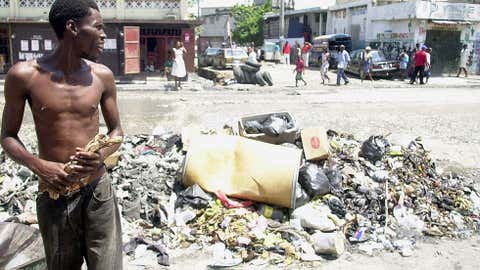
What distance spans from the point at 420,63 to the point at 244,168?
727 inches

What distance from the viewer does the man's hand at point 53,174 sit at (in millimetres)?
2371

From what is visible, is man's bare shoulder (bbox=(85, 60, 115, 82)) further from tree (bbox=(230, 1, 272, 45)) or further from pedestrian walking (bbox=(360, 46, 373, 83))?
tree (bbox=(230, 1, 272, 45))

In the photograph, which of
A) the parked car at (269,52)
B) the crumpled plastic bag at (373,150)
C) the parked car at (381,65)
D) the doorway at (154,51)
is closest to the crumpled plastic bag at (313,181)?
the crumpled plastic bag at (373,150)

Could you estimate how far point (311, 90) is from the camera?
19547mm

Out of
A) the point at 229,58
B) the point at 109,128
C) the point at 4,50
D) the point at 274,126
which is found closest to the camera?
the point at 109,128

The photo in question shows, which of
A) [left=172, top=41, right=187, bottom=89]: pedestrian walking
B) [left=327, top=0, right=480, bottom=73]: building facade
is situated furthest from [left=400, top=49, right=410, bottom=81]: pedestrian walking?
[left=172, top=41, right=187, bottom=89]: pedestrian walking

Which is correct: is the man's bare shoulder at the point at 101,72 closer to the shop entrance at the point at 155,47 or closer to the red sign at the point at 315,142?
the red sign at the point at 315,142

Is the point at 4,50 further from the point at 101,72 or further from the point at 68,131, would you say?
the point at 68,131

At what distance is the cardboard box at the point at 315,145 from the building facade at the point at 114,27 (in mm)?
14013

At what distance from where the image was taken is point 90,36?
248cm

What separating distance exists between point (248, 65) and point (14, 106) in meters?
19.1

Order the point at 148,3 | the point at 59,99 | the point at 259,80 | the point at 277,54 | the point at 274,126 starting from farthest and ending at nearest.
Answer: the point at 277,54 → the point at 259,80 → the point at 148,3 → the point at 274,126 → the point at 59,99

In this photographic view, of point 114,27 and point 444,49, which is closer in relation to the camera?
point 114,27

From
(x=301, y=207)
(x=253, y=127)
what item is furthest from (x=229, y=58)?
(x=301, y=207)
